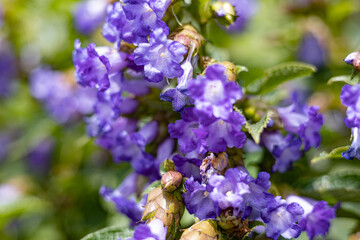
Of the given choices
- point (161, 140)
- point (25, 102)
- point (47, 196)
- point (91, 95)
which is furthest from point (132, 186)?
point (25, 102)

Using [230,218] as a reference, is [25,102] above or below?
below

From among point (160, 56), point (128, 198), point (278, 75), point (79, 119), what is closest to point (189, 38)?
point (160, 56)

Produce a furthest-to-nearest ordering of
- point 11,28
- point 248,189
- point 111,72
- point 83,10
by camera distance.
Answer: point 11,28 < point 83,10 < point 111,72 < point 248,189

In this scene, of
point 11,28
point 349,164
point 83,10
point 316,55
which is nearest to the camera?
point 349,164

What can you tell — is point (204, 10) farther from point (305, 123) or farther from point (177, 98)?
point (305, 123)

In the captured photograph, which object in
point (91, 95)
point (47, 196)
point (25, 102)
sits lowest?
point (47, 196)

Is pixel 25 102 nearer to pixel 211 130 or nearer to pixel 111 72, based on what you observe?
pixel 111 72

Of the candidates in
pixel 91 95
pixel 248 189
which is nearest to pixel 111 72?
pixel 248 189

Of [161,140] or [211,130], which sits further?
[161,140]

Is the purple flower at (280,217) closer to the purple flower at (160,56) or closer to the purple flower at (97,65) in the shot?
the purple flower at (160,56)
